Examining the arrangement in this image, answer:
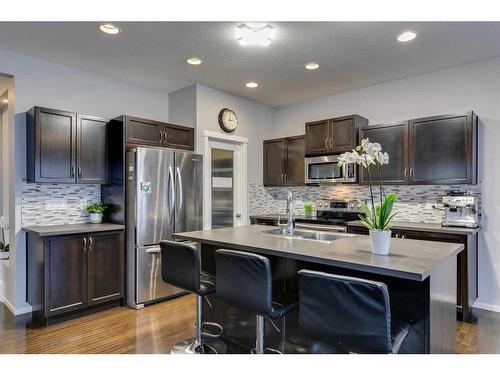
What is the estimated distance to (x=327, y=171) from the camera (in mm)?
4562

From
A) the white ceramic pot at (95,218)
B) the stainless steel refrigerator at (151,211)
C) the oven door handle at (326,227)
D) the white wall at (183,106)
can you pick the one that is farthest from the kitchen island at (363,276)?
the white wall at (183,106)

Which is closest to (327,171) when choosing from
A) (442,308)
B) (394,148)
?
(394,148)

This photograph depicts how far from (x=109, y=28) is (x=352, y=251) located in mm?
2753

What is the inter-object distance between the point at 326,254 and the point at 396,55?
102 inches

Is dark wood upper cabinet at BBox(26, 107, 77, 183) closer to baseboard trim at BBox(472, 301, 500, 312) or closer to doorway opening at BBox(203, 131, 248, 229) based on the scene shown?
doorway opening at BBox(203, 131, 248, 229)

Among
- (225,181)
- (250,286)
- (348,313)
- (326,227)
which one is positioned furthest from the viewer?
(225,181)

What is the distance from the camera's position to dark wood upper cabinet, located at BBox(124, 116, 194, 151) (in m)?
3.79

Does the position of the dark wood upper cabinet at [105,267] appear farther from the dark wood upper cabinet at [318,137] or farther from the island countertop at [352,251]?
the dark wood upper cabinet at [318,137]

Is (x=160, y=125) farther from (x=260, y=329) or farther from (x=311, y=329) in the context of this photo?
(x=311, y=329)

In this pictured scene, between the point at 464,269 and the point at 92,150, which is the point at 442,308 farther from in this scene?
the point at 92,150

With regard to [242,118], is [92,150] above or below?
below

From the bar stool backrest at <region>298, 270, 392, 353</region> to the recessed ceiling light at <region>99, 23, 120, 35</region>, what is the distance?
8.64ft

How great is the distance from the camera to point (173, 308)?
3.64m
